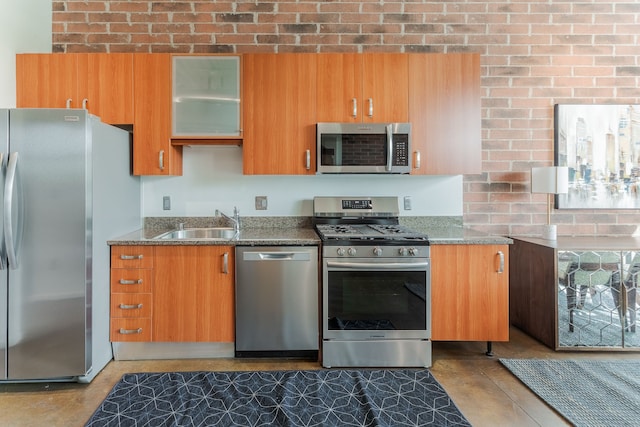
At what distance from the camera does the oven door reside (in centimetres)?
235

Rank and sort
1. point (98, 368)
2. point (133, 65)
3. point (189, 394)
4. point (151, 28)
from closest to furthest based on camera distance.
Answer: point (189, 394)
point (98, 368)
point (133, 65)
point (151, 28)

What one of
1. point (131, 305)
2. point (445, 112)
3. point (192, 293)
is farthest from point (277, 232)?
point (445, 112)

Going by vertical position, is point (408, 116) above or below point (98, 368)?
above

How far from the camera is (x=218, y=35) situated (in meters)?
3.00

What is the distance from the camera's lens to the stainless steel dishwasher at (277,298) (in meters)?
2.41

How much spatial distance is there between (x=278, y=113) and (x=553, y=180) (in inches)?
84.0

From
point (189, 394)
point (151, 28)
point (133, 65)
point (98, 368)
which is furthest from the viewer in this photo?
point (151, 28)

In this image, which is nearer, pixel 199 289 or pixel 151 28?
pixel 199 289

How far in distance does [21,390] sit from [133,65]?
223 cm

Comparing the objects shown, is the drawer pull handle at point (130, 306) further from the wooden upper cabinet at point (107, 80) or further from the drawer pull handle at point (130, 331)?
the wooden upper cabinet at point (107, 80)

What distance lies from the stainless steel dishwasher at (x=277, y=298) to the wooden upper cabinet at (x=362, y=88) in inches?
42.3

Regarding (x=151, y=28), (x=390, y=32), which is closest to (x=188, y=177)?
(x=151, y=28)

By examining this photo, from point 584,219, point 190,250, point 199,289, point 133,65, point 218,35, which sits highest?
point 218,35

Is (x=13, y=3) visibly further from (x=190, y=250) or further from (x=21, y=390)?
(x=21, y=390)
